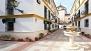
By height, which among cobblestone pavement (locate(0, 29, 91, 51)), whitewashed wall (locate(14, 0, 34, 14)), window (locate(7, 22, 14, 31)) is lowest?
cobblestone pavement (locate(0, 29, 91, 51))

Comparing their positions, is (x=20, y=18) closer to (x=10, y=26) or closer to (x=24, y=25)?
(x=24, y=25)

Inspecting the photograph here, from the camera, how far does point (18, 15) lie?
11.4 metres

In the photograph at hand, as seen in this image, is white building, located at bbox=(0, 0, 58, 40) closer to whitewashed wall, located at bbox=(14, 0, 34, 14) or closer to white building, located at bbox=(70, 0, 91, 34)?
whitewashed wall, located at bbox=(14, 0, 34, 14)

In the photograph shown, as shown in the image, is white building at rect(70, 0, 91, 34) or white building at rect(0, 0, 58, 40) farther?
white building at rect(70, 0, 91, 34)

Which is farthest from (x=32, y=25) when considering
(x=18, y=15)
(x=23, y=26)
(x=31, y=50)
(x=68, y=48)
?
→ (x=68, y=48)

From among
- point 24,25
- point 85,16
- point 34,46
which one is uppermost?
point 85,16

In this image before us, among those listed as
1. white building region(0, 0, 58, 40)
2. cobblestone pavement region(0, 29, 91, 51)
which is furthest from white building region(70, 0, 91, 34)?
white building region(0, 0, 58, 40)

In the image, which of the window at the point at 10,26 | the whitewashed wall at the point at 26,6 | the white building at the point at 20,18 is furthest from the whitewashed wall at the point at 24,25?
the whitewashed wall at the point at 26,6

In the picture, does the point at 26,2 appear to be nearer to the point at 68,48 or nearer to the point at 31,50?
the point at 31,50

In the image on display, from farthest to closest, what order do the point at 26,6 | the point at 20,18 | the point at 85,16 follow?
the point at 85,16 < the point at 20,18 < the point at 26,6

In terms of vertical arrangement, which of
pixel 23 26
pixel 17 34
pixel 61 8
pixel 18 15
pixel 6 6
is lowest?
pixel 17 34

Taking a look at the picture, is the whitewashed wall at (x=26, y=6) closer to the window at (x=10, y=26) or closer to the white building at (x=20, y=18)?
the white building at (x=20, y=18)

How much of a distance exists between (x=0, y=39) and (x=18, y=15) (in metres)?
3.54

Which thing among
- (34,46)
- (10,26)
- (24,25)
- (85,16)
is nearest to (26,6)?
(24,25)
